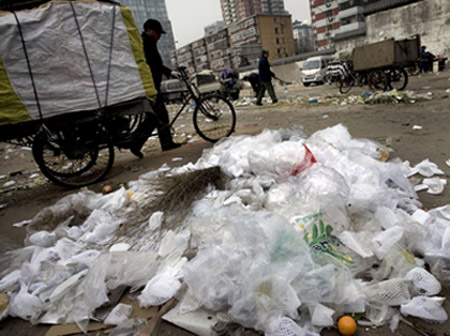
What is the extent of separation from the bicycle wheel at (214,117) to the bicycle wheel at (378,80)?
21.0 ft

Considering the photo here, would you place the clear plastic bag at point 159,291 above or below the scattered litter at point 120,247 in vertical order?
below

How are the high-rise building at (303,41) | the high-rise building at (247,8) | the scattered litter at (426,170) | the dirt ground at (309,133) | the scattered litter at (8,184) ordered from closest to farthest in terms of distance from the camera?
1. the dirt ground at (309,133)
2. the scattered litter at (426,170)
3. the scattered litter at (8,184)
4. the high-rise building at (303,41)
5. the high-rise building at (247,8)

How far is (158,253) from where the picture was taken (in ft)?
5.78

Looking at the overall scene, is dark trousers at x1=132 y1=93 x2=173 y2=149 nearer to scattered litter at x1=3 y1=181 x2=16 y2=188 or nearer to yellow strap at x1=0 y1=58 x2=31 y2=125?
yellow strap at x1=0 y1=58 x2=31 y2=125

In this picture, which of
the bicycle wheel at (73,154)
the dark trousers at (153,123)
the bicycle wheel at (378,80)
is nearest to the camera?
the bicycle wheel at (73,154)

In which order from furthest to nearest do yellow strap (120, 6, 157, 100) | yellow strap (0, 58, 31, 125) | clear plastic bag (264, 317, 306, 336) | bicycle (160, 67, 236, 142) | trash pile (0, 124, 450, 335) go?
bicycle (160, 67, 236, 142)
yellow strap (120, 6, 157, 100)
yellow strap (0, 58, 31, 125)
trash pile (0, 124, 450, 335)
clear plastic bag (264, 317, 306, 336)

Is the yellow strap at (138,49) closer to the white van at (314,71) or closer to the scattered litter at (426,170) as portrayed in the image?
the scattered litter at (426,170)

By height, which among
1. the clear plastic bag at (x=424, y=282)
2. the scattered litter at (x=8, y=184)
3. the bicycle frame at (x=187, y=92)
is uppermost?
the bicycle frame at (x=187, y=92)

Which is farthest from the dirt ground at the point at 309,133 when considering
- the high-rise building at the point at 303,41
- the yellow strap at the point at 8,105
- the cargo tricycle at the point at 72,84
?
the high-rise building at the point at 303,41

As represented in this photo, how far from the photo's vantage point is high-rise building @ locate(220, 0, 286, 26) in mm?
94500

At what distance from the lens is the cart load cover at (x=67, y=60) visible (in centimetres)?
290

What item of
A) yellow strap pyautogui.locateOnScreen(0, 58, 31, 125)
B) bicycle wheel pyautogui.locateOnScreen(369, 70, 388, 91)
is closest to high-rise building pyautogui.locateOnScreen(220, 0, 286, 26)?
bicycle wheel pyautogui.locateOnScreen(369, 70, 388, 91)

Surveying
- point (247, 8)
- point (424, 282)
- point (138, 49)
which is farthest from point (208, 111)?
point (247, 8)

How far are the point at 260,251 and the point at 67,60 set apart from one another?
9.47ft
